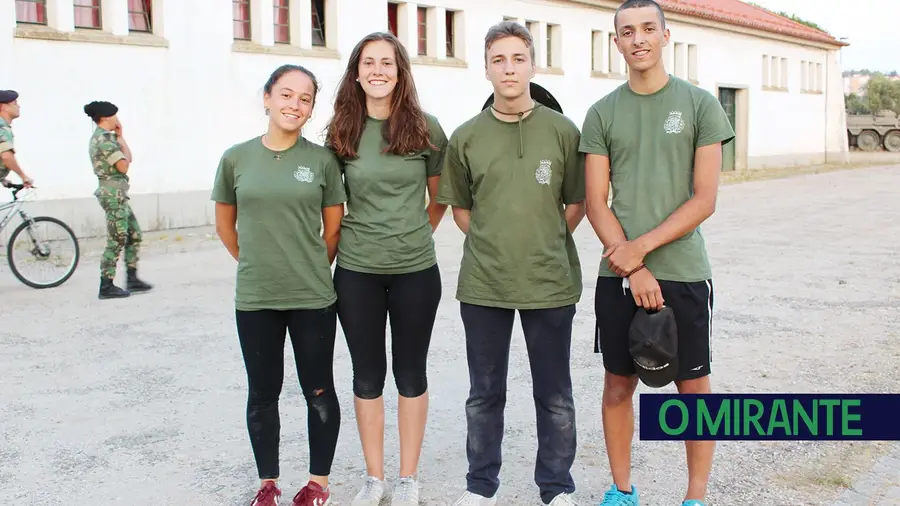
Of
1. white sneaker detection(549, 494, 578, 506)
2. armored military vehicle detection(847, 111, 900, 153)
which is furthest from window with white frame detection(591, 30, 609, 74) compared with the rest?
armored military vehicle detection(847, 111, 900, 153)

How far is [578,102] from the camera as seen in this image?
2861 cm

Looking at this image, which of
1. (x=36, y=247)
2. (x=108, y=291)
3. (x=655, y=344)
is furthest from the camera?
(x=36, y=247)

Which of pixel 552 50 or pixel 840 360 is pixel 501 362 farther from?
pixel 552 50

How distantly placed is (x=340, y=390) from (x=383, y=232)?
233 centimetres

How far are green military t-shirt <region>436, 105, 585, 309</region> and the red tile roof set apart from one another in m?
28.2

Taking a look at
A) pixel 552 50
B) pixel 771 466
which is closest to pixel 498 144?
pixel 771 466

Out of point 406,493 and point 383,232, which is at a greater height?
point 383,232

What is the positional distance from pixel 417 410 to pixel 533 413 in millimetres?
1444

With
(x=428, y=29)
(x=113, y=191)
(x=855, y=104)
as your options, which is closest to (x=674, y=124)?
(x=113, y=191)

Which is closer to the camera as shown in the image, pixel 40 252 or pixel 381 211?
pixel 381 211

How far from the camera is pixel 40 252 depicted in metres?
10.4

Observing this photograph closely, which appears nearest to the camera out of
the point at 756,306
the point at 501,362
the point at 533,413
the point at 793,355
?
the point at 501,362

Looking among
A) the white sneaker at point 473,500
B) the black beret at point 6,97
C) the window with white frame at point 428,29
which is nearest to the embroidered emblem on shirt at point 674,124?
the white sneaker at point 473,500

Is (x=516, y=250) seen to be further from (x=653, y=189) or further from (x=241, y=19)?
(x=241, y=19)
